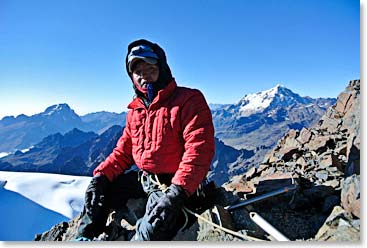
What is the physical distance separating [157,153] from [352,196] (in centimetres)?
162

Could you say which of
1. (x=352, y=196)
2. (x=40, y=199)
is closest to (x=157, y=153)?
(x=352, y=196)

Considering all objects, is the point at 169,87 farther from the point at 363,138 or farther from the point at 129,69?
the point at 363,138

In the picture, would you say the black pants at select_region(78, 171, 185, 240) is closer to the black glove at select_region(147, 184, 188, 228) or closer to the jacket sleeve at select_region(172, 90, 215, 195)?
the black glove at select_region(147, 184, 188, 228)

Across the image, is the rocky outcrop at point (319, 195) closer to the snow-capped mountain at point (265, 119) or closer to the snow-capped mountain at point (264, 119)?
the snow-capped mountain at point (264, 119)

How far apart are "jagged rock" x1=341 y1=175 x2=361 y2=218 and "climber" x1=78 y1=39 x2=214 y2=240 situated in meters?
1.17

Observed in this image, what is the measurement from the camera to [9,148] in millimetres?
9188

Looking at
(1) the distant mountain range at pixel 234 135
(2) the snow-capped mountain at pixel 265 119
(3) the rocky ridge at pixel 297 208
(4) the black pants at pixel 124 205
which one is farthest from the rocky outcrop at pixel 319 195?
(2) the snow-capped mountain at pixel 265 119

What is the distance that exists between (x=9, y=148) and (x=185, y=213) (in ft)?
25.9

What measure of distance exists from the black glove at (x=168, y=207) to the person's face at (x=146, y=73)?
97cm

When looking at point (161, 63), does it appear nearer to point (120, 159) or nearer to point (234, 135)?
point (120, 159)

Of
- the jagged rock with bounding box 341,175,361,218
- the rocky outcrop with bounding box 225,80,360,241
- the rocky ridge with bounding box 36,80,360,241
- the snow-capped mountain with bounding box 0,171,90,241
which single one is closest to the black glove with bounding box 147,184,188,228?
the rocky ridge with bounding box 36,80,360,241

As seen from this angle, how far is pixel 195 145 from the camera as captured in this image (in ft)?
8.90

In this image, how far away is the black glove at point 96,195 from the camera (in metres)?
3.01

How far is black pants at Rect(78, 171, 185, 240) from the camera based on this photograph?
2621 mm
